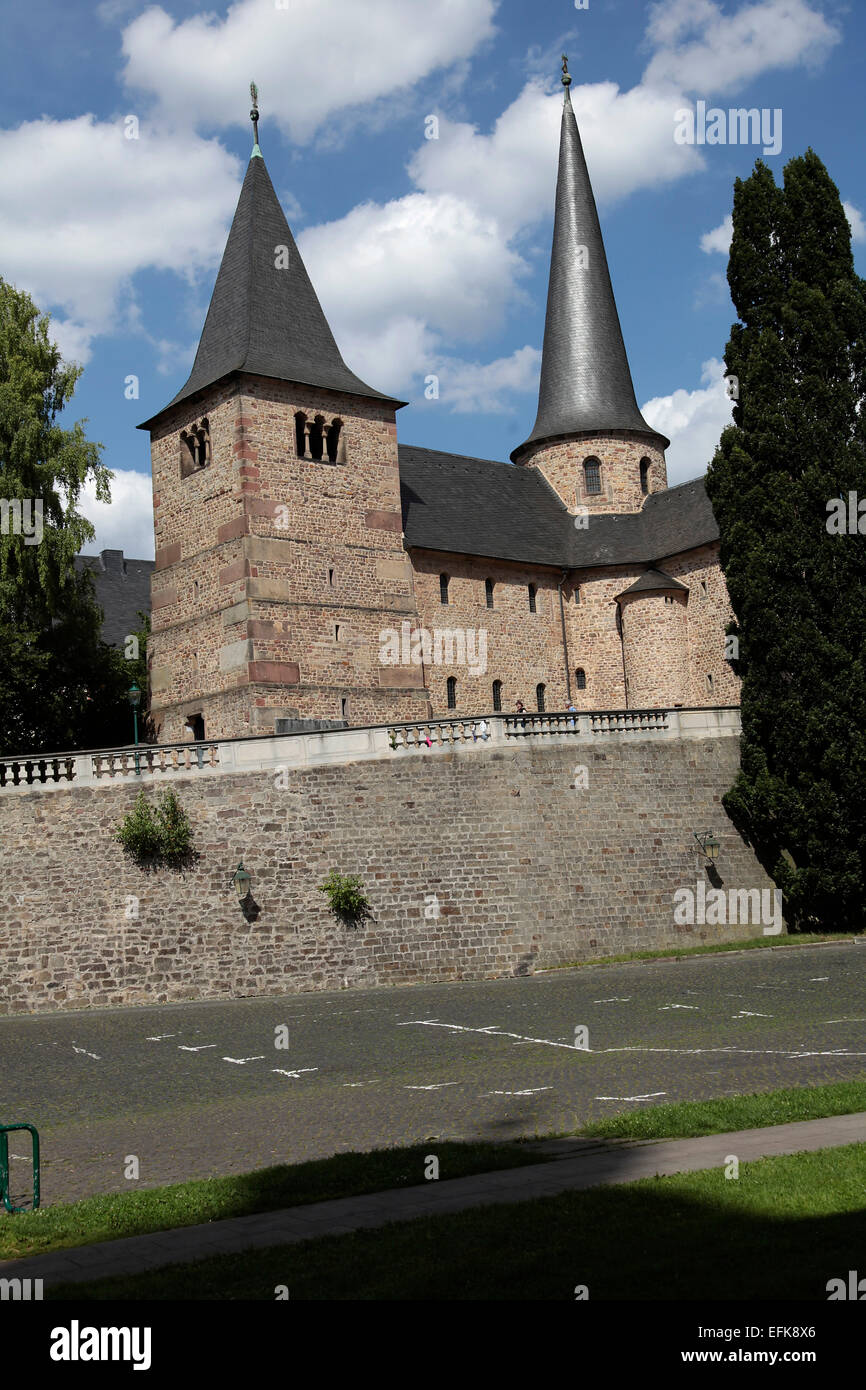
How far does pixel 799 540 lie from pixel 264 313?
18.0 meters

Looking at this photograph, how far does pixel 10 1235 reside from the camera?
27.1 ft

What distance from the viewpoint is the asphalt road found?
1134 centimetres

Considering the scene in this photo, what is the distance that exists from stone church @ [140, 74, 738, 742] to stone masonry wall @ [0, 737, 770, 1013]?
872 centimetres

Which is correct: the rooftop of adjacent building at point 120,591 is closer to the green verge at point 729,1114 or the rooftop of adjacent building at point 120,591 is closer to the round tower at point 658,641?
the round tower at point 658,641

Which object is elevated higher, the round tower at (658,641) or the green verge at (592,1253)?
the round tower at (658,641)

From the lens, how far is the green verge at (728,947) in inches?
1022

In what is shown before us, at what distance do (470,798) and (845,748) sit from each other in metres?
7.80

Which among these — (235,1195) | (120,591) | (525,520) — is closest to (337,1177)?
(235,1195)

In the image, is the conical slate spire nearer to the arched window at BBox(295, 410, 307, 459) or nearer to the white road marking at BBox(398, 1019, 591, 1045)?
the arched window at BBox(295, 410, 307, 459)

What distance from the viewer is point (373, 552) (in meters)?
38.1

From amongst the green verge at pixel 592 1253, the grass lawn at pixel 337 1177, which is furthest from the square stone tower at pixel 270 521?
the green verge at pixel 592 1253

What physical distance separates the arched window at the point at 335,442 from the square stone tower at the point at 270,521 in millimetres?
40

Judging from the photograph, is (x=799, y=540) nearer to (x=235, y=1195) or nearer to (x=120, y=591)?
(x=235, y=1195)

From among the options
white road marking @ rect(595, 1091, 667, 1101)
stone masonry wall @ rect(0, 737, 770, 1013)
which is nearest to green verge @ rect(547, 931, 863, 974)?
stone masonry wall @ rect(0, 737, 770, 1013)
